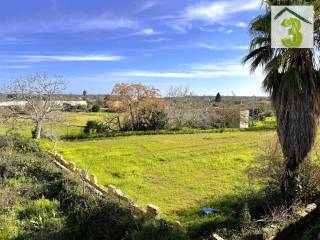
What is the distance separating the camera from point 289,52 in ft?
26.5

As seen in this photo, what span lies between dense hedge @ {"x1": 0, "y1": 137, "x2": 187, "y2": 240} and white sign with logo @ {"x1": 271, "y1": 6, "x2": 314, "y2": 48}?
188 inches

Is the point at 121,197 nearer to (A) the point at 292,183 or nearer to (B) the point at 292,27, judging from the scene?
(A) the point at 292,183

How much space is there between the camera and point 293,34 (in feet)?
26.7

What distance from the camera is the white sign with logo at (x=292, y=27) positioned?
784 centimetres

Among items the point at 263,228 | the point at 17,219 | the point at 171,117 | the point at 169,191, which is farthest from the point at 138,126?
the point at 263,228

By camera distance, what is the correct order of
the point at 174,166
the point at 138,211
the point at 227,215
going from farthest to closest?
the point at 174,166 < the point at 227,215 < the point at 138,211

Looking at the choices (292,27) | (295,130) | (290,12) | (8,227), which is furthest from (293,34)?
(8,227)

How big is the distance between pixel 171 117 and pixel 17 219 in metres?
22.6

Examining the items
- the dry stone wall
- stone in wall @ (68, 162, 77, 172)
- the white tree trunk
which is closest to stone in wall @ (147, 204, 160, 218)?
the dry stone wall

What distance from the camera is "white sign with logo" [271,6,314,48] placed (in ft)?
25.7

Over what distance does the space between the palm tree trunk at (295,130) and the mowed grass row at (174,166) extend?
219 cm

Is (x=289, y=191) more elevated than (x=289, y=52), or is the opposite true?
(x=289, y=52)

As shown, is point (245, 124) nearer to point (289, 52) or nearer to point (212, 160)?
point (212, 160)

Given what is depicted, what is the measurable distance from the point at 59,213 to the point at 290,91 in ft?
19.8
